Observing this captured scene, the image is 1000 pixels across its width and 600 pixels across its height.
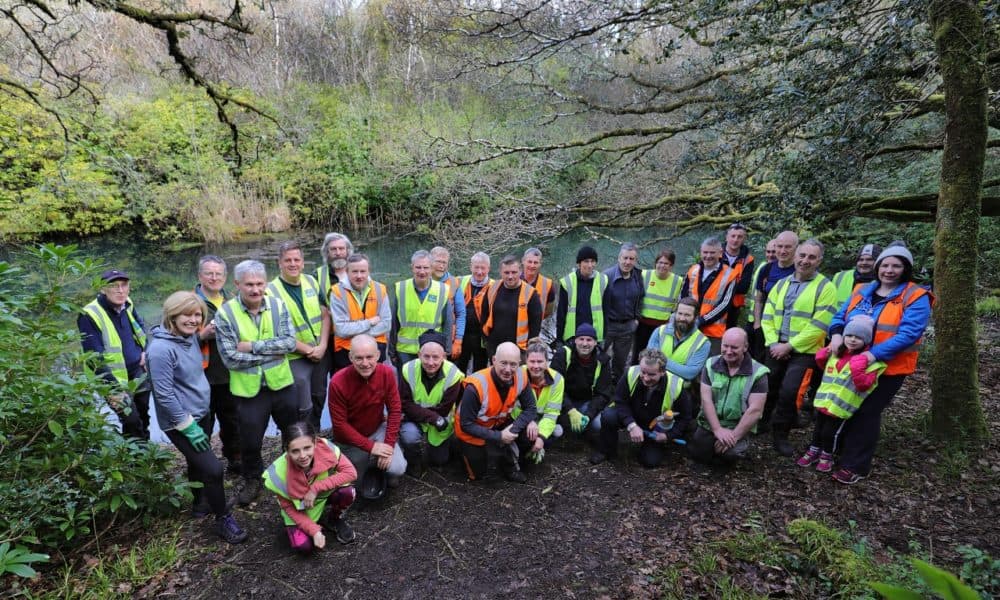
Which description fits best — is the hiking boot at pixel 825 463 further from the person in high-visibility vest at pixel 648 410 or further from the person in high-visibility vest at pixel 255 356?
the person in high-visibility vest at pixel 255 356

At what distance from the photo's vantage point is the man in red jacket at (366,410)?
3.40m

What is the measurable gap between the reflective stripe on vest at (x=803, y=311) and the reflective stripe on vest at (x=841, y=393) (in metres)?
0.46

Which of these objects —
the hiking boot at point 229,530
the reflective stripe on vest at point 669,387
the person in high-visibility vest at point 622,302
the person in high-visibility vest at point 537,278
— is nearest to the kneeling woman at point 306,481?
the hiking boot at point 229,530

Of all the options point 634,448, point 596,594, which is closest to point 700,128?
point 634,448

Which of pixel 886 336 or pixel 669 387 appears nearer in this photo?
pixel 886 336

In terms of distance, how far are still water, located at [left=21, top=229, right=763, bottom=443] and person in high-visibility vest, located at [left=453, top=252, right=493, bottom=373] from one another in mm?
6458

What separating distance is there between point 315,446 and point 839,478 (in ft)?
11.8

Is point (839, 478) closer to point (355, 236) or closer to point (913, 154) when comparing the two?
point (913, 154)

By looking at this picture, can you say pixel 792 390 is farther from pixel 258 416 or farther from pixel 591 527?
pixel 258 416

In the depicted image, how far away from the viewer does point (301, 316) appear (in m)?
3.94

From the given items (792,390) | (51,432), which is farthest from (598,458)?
(51,432)

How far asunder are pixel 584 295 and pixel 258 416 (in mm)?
3084

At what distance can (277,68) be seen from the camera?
20172 millimetres

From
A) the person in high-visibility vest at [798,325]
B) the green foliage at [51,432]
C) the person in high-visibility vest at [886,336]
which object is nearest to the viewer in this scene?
the green foliage at [51,432]
